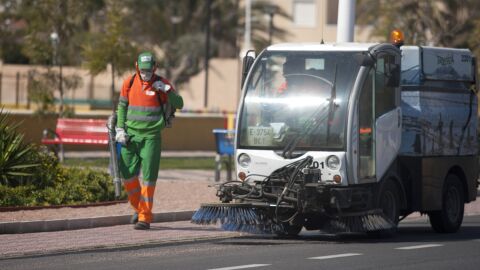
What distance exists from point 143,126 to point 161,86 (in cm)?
55

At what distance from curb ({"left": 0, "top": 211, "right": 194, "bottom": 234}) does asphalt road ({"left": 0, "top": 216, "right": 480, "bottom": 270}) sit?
1923mm

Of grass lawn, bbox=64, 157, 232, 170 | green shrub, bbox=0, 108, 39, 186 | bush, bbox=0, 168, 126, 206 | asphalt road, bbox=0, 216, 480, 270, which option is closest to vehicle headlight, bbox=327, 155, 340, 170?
asphalt road, bbox=0, 216, 480, 270

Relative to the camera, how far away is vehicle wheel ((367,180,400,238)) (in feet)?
47.0

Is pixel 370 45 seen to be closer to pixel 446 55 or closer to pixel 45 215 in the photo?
pixel 446 55

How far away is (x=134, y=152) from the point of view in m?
15.0

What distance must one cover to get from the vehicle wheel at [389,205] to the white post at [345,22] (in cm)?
540

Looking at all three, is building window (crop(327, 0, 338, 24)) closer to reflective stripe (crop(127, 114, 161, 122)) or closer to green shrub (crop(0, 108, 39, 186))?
green shrub (crop(0, 108, 39, 186))

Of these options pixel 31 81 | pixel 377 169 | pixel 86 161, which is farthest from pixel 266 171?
pixel 31 81

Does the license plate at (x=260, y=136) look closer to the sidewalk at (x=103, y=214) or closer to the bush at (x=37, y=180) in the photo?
the sidewalk at (x=103, y=214)

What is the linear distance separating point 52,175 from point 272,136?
4.48 metres

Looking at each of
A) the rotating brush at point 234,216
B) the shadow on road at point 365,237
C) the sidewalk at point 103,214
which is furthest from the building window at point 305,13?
the rotating brush at point 234,216

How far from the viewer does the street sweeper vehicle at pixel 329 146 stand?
13.7 meters

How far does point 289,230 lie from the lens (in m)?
14.7

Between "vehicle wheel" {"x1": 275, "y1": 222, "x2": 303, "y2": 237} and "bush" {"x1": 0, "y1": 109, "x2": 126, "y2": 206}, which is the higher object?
"bush" {"x1": 0, "y1": 109, "x2": 126, "y2": 206}
